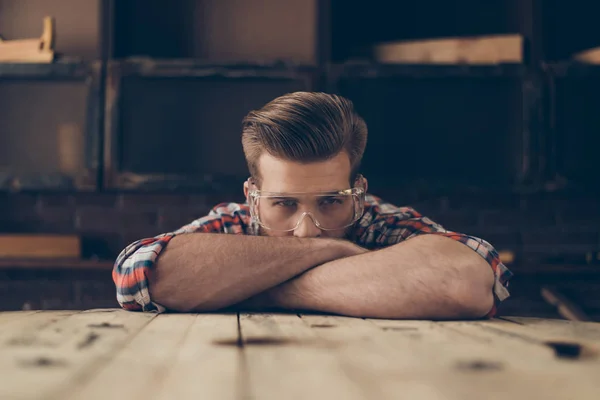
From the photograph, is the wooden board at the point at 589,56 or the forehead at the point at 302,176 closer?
the forehead at the point at 302,176

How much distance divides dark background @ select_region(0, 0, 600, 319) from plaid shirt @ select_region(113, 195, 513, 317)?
0.66 metres

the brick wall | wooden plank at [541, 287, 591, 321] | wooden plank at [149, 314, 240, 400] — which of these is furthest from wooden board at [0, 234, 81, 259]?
wooden plank at [541, 287, 591, 321]

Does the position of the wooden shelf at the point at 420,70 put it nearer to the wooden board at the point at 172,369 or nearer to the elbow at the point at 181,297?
the elbow at the point at 181,297

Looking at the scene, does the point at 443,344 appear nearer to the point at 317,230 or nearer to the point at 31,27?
the point at 317,230

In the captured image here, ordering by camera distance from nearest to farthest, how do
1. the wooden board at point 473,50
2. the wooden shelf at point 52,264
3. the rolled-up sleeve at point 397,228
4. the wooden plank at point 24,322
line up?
the wooden plank at point 24,322 < the rolled-up sleeve at point 397,228 < the wooden shelf at point 52,264 < the wooden board at point 473,50

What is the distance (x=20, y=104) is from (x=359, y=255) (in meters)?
2.01

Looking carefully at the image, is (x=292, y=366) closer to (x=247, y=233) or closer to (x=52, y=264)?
(x=247, y=233)

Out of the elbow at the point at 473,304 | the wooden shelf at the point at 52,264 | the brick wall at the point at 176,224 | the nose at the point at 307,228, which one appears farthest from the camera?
the brick wall at the point at 176,224

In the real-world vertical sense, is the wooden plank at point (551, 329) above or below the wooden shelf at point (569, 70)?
below

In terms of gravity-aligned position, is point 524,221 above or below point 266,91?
below

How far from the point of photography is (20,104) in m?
2.71

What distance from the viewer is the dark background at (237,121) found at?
8.58 feet

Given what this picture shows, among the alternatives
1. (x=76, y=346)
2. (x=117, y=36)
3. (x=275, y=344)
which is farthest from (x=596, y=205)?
(x=76, y=346)

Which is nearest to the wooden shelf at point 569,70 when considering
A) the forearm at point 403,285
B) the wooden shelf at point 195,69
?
the wooden shelf at point 195,69
